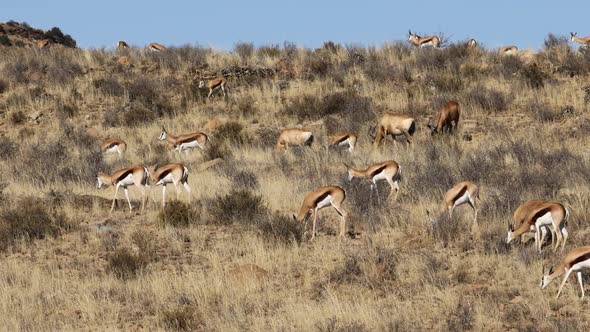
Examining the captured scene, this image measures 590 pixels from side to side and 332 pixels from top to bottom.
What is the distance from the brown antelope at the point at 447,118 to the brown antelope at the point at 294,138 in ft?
10.4

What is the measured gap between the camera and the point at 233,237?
42.9ft

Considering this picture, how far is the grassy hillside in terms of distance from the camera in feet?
32.2

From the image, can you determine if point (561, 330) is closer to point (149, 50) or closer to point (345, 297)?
point (345, 297)

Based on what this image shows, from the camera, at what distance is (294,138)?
2248 centimetres

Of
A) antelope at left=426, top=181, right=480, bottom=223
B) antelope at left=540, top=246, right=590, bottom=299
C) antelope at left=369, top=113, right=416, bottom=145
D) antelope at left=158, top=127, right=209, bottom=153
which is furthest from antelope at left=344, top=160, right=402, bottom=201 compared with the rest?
antelope at left=158, top=127, right=209, bottom=153

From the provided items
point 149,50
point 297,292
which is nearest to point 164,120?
point 149,50

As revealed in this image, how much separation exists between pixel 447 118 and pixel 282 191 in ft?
25.1

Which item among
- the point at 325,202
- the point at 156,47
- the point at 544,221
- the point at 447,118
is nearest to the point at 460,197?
the point at 325,202

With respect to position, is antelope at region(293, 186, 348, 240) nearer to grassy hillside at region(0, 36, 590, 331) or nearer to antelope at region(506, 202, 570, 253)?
grassy hillside at region(0, 36, 590, 331)

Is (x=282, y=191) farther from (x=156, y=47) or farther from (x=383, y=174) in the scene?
(x=156, y=47)

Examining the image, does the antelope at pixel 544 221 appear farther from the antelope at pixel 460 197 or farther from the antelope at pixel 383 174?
the antelope at pixel 383 174

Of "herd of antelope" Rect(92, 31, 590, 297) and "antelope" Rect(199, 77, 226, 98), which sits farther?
"antelope" Rect(199, 77, 226, 98)

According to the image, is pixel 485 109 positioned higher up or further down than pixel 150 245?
higher up

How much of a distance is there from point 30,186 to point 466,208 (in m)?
9.00
